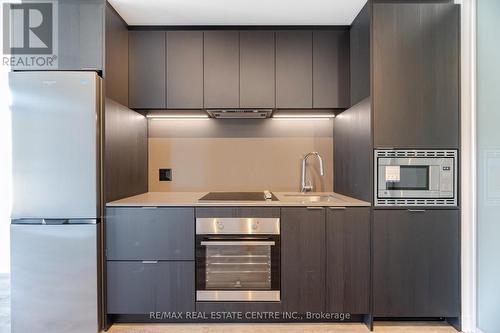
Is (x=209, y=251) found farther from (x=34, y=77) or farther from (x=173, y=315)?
(x=34, y=77)

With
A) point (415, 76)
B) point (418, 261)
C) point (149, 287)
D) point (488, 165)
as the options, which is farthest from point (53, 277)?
point (488, 165)

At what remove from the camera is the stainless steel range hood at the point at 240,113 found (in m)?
2.49

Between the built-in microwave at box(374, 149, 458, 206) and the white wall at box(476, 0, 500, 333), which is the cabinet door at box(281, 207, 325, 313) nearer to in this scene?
the built-in microwave at box(374, 149, 458, 206)

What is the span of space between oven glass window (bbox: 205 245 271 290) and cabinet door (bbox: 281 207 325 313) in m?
0.14

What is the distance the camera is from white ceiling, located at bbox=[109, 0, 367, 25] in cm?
209

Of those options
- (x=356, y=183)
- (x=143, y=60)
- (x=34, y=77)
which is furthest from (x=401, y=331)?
(x=34, y=77)

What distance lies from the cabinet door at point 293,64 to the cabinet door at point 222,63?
353 millimetres

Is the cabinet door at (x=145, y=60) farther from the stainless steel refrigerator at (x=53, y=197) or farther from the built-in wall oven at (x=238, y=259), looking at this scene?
the built-in wall oven at (x=238, y=259)

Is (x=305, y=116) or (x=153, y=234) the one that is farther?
(x=305, y=116)

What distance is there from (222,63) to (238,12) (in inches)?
15.9

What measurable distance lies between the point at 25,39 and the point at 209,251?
6.50ft

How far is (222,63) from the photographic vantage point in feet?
7.97

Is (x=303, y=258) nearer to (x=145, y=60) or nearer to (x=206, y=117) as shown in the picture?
(x=206, y=117)

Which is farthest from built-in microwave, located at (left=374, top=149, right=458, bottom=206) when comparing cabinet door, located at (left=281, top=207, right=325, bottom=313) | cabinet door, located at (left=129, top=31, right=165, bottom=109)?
cabinet door, located at (left=129, top=31, right=165, bottom=109)
